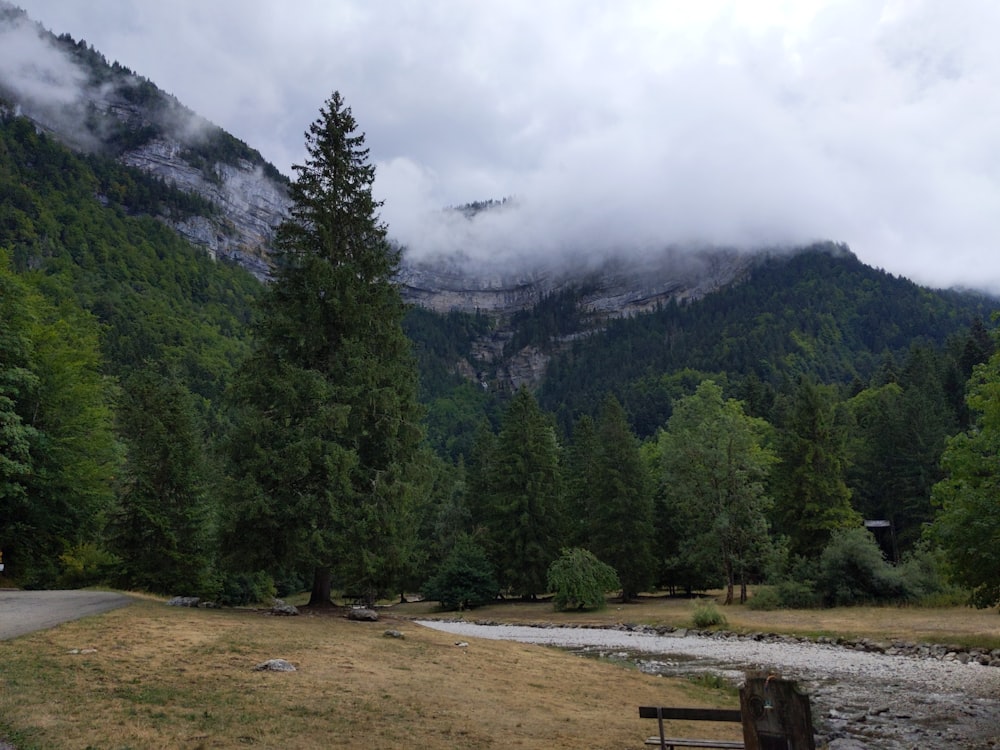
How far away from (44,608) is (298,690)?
33.5 ft

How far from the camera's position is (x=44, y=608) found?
16453 mm

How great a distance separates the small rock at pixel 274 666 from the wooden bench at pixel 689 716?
247 inches

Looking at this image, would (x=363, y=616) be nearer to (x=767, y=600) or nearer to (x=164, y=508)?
(x=164, y=508)

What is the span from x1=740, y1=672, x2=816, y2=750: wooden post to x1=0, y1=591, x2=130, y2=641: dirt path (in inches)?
493

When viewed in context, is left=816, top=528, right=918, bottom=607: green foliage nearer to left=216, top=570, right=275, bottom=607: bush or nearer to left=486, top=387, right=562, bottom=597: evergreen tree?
left=486, top=387, right=562, bottom=597: evergreen tree

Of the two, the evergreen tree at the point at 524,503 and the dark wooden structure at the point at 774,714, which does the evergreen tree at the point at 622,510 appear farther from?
the dark wooden structure at the point at 774,714

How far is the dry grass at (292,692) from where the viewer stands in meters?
7.86

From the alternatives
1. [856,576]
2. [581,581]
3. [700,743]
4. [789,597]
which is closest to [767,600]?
[789,597]

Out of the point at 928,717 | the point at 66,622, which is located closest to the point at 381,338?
the point at 66,622

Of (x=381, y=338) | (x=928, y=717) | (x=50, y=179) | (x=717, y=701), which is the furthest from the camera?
(x=50, y=179)

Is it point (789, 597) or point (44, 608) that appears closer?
point (44, 608)

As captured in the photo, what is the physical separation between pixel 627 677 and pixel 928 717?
612cm

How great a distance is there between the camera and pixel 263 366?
22.2 meters

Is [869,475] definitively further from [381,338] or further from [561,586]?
[381,338]
